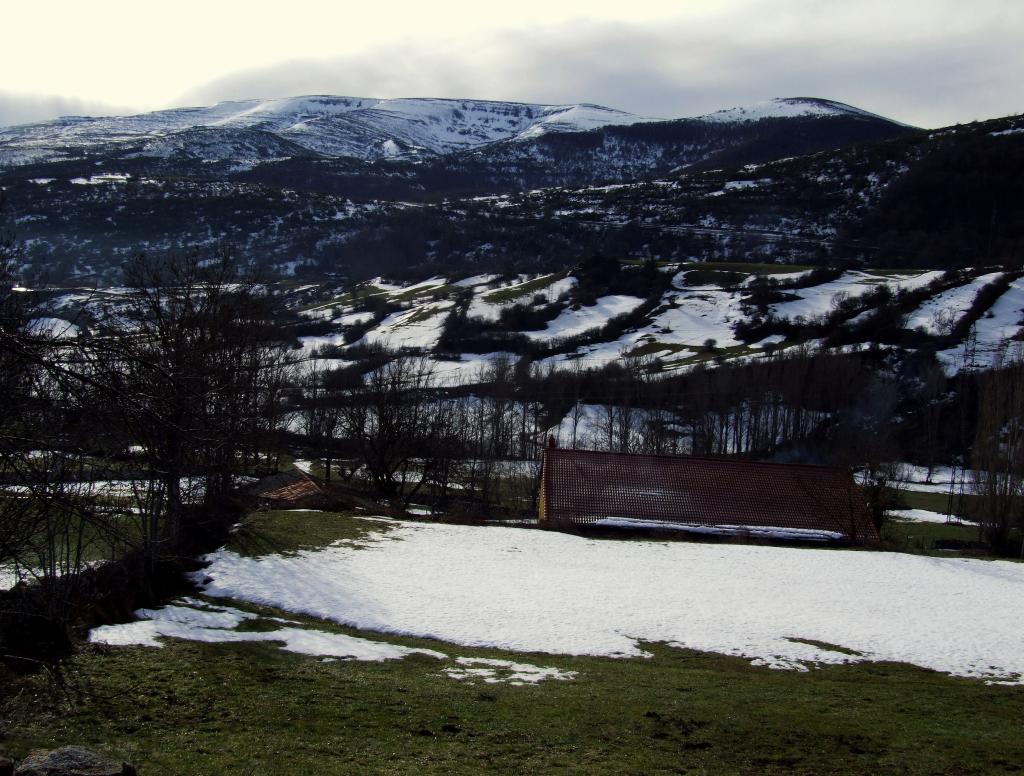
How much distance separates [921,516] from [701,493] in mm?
25039

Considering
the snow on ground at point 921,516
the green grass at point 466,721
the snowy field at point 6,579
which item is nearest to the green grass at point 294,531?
the snowy field at point 6,579

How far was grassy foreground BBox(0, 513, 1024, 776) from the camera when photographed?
10281mm

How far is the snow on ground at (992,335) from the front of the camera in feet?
274

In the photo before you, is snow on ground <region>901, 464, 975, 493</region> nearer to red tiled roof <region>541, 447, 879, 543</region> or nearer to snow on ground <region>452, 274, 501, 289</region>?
red tiled roof <region>541, 447, 879, 543</region>

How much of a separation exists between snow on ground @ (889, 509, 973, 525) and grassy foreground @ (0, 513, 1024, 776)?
4091 cm

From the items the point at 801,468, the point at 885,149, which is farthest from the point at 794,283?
the point at 885,149

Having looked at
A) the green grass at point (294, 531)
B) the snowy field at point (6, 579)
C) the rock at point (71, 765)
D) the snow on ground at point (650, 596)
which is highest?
the rock at point (71, 765)

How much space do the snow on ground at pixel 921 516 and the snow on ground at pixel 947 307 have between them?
4288cm

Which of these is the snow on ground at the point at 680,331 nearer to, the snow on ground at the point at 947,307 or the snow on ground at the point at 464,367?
the snow on ground at the point at 464,367

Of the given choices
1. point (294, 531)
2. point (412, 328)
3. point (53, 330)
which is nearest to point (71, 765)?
point (53, 330)

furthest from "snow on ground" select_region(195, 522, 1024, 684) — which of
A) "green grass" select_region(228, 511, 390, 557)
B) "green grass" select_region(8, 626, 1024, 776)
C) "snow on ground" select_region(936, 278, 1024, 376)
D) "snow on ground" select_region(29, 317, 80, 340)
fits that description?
"snow on ground" select_region(936, 278, 1024, 376)

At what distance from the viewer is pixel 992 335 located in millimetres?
88750

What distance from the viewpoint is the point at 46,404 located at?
6.89 metres

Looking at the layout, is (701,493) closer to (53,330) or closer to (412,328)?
(53,330)
